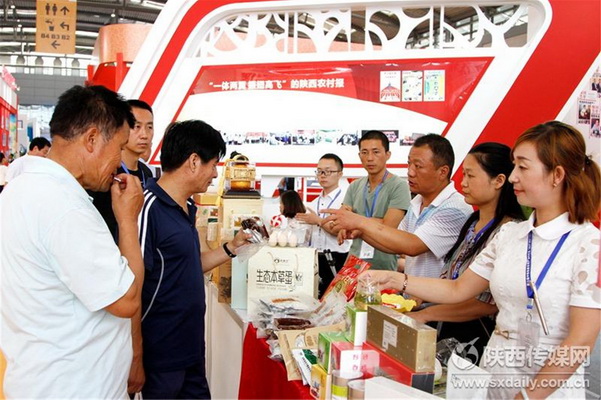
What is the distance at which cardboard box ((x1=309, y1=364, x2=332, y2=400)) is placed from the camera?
148cm

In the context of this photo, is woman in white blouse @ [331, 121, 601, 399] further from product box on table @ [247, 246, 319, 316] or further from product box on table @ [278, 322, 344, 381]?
product box on table @ [247, 246, 319, 316]

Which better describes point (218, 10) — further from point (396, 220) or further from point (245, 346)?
point (245, 346)

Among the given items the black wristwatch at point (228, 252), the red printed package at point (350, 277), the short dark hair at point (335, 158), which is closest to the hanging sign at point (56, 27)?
the short dark hair at point (335, 158)

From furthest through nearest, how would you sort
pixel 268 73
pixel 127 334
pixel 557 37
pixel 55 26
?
pixel 55 26, pixel 268 73, pixel 557 37, pixel 127 334

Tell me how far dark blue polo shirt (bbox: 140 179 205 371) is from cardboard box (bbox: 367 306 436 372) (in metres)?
0.86

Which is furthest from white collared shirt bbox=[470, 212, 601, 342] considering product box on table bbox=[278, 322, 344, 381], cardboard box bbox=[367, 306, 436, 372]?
product box on table bbox=[278, 322, 344, 381]

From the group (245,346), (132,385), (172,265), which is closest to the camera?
(132,385)

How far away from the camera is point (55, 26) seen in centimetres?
1006

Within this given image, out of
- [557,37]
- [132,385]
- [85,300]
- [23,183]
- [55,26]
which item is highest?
[55,26]

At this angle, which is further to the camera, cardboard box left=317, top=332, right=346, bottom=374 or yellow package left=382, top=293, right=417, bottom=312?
yellow package left=382, top=293, right=417, bottom=312

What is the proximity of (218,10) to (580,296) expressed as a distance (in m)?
4.63

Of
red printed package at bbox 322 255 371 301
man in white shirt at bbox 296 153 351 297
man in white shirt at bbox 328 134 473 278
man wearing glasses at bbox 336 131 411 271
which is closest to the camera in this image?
red printed package at bbox 322 255 371 301

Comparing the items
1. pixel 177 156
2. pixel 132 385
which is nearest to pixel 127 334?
pixel 132 385

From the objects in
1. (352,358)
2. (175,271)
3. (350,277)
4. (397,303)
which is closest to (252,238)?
(175,271)
